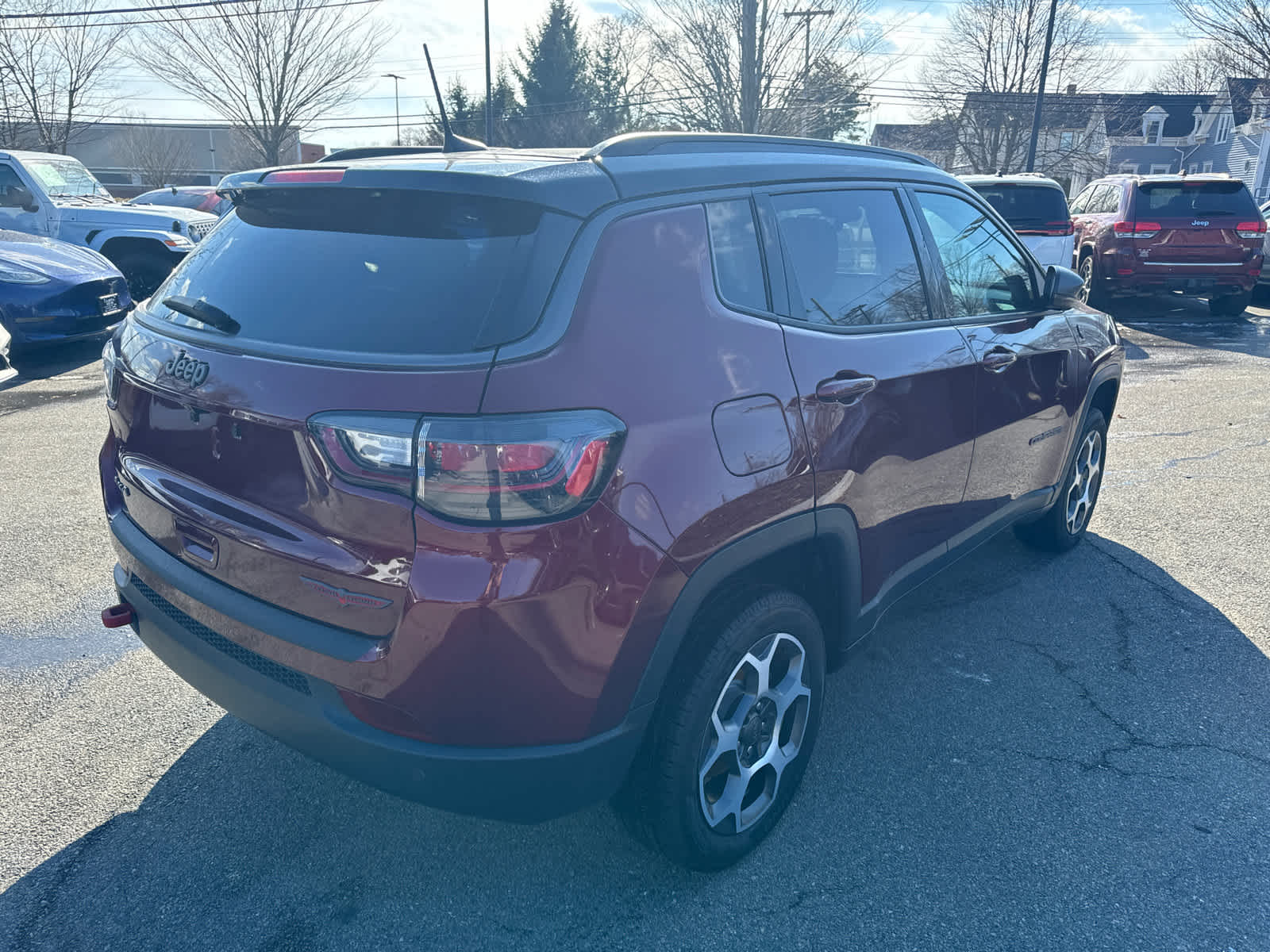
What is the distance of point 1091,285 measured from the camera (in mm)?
12711

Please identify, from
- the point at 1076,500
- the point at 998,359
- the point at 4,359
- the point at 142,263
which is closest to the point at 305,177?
the point at 998,359

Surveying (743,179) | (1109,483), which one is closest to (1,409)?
(743,179)

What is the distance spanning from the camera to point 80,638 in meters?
3.63

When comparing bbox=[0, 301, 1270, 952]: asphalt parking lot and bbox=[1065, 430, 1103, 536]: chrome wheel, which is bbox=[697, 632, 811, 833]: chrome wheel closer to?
bbox=[0, 301, 1270, 952]: asphalt parking lot

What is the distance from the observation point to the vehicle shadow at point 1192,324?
10.9 m

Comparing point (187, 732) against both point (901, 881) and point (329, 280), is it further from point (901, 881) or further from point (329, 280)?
point (901, 881)

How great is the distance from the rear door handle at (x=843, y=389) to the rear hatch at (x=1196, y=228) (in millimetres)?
11101

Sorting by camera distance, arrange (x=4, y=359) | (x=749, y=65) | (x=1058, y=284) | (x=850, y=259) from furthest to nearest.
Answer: (x=749, y=65) < (x=4, y=359) < (x=1058, y=284) < (x=850, y=259)

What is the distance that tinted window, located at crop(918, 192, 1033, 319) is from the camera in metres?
3.39

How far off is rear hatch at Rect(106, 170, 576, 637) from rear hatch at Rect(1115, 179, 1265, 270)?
12041 mm

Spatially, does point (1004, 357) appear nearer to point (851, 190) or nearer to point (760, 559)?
point (851, 190)

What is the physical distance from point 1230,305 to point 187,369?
46.0 ft

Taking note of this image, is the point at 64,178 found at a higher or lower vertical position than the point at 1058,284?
higher

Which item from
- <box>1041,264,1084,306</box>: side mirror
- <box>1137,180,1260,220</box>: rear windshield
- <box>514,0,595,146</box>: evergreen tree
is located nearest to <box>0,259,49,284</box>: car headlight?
<box>1041,264,1084,306</box>: side mirror
